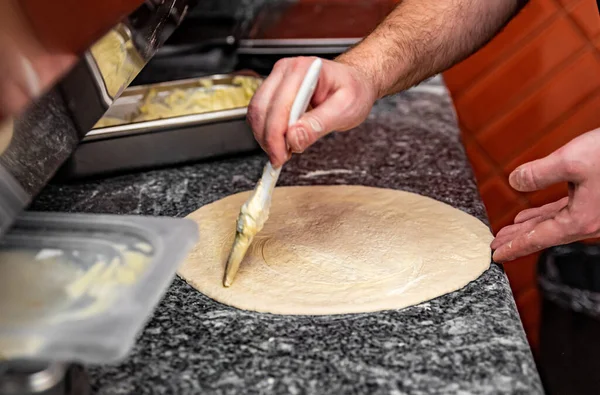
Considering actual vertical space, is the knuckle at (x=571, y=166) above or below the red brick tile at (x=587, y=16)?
above

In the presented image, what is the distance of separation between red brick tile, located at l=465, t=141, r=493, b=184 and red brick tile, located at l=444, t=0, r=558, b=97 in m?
0.19

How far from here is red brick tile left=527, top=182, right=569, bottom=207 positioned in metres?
1.93

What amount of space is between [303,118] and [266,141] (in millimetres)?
68

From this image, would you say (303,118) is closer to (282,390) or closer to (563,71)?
(282,390)

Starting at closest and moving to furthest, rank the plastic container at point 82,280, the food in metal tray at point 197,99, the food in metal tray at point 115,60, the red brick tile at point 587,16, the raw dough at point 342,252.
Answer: the plastic container at point 82,280 < the food in metal tray at point 115,60 < the raw dough at point 342,252 < the food in metal tray at point 197,99 < the red brick tile at point 587,16

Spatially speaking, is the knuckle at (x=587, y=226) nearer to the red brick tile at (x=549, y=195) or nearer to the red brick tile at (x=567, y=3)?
the red brick tile at (x=549, y=195)

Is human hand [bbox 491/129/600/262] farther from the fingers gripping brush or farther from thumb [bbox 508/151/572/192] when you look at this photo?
the fingers gripping brush

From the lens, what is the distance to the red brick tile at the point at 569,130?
189 cm

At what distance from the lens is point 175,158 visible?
140 cm

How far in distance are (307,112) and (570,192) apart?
441mm

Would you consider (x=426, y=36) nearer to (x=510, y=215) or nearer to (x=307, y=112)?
(x=307, y=112)

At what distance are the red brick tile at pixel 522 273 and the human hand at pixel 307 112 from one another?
3.74 feet

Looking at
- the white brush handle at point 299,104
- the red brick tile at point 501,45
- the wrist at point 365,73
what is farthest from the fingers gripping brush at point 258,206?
the red brick tile at point 501,45

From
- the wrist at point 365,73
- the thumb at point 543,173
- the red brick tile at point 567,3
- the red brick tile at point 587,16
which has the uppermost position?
the wrist at point 365,73
